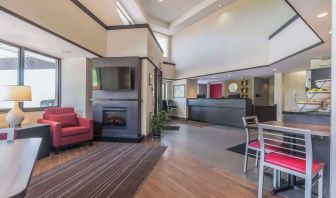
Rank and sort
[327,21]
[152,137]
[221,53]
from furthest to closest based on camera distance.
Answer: [221,53], [152,137], [327,21]

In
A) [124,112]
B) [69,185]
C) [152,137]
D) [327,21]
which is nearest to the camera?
[69,185]

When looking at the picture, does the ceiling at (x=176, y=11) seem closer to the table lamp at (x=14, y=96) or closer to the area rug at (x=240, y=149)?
the table lamp at (x=14, y=96)

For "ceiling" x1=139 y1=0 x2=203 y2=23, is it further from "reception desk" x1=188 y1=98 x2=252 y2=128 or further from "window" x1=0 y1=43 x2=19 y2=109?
"window" x1=0 y1=43 x2=19 y2=109

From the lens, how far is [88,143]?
427 cm

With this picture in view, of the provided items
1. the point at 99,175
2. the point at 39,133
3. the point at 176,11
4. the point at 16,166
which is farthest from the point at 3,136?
the point at 176,11

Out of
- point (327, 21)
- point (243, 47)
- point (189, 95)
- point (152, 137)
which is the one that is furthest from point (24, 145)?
point (189, 95)

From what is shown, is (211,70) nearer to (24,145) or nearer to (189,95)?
(189,95)

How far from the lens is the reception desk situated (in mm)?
6651

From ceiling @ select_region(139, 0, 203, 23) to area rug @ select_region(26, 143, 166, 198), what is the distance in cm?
703

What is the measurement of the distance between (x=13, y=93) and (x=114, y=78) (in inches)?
80.4

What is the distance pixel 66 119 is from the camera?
4023mm

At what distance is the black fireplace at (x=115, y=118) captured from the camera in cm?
467

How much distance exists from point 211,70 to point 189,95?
2.00 metres

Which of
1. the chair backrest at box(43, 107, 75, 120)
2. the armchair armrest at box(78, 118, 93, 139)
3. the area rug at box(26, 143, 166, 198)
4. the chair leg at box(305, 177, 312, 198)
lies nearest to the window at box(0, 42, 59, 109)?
the chair backrest at box(43, 107, 75, 120)
